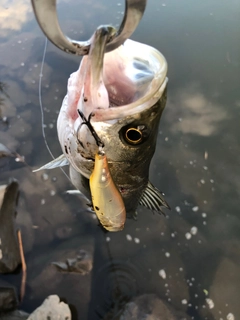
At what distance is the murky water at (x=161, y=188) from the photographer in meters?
2.44

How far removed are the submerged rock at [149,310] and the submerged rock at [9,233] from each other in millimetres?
903

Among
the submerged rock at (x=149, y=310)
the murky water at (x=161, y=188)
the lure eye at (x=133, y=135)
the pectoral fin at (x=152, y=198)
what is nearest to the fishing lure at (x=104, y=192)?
the lure eye at (x=133, y=135)

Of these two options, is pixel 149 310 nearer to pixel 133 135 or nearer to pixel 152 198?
pixel 152 198

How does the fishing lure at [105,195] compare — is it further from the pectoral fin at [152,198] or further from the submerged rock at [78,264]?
the submerged rock at [78,264]

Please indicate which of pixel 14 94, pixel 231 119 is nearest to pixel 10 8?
pixel 14 94

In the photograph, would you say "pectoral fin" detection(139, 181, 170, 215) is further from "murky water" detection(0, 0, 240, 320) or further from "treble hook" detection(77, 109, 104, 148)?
"murky water" detection(0, 0, 240, 320)

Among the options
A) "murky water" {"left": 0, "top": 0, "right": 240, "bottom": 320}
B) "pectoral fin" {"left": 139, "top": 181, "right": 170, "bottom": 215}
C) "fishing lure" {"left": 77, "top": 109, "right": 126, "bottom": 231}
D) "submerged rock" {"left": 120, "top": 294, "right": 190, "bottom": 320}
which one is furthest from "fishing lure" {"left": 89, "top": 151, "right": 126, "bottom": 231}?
"murky water" {"left": 0, "top": 0, "right": 240, "bottom": 320}

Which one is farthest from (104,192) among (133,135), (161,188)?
(161,188)

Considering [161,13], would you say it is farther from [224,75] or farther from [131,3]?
[131,3]

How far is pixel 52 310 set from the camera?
217cm

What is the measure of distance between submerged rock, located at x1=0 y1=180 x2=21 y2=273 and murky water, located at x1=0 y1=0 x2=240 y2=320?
0.07 metres

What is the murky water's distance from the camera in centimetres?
244

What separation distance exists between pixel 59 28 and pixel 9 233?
2.05 metres

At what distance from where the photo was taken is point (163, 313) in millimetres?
2271
